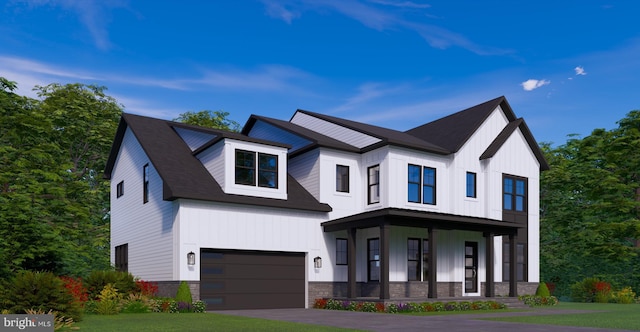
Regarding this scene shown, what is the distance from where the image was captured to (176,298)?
906 inches

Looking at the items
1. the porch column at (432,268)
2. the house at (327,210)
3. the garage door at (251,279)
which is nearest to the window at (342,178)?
the house at (327,210)

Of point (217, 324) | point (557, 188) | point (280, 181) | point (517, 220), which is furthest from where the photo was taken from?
point (557, 188)

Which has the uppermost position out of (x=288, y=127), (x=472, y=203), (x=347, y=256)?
(x=288, y=127)

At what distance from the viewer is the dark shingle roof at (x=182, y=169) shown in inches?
970

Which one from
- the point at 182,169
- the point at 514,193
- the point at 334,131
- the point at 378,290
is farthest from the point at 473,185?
the point at 182,169

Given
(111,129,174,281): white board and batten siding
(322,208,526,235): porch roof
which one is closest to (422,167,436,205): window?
(322,208,526,235): porch roof

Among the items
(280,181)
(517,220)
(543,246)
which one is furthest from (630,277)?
(280,181)

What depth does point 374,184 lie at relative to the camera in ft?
95.6

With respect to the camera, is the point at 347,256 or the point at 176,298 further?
the point at 347,256

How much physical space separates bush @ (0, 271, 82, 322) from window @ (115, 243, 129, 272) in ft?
40.3

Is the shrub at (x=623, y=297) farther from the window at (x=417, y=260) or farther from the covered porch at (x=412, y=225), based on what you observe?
the window at (x=417, y=260)

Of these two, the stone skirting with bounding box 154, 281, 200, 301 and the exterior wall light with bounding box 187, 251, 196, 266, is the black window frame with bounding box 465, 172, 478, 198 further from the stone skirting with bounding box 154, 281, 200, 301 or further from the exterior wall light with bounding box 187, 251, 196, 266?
the stone skirting with bounding box 154, 281, 200, 301

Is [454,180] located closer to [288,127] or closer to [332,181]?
[332,181]

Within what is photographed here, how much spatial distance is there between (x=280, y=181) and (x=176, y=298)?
7.10 metres
